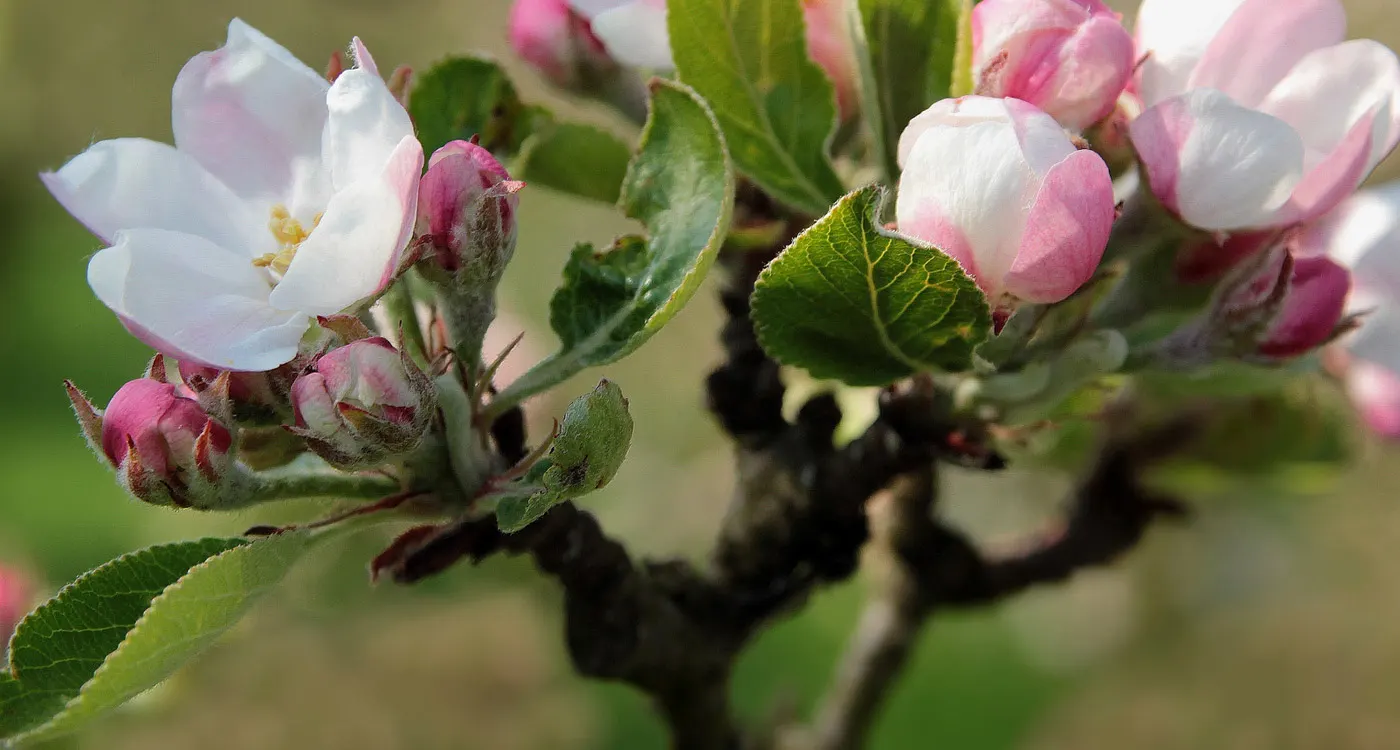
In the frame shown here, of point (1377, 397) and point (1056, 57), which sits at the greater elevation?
point (1056, 57)

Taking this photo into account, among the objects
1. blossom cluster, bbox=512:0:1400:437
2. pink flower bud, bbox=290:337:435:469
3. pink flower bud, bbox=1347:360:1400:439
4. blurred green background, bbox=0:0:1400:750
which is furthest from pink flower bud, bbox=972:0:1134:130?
blurred green background, bbox=0:0:1400:750

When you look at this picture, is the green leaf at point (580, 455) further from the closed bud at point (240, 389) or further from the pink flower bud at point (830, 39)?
the pink flower bud at point (830, 39)

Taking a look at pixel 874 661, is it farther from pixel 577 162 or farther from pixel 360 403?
pixel 360 403

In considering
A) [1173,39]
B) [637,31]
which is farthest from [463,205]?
[1173,39]

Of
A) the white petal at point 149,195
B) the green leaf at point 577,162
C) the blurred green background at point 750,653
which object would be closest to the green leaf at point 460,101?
the green leaf at point 577,162

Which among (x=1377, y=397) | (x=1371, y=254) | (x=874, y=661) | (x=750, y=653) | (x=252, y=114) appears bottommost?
(x=750, y=653)

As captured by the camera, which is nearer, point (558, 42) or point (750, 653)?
point (558, 42)
